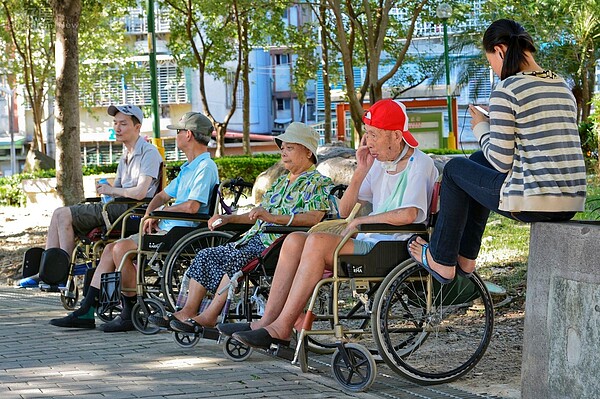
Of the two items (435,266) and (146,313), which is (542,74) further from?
(146,313)

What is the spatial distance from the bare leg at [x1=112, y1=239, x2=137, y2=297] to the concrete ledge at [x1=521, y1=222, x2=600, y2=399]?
3.70 metres

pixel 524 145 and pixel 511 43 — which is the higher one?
pixel 511 43

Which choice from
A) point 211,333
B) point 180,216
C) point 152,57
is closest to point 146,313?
point 180,216

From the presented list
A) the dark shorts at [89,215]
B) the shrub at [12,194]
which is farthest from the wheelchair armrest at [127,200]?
the shrub at [12,194]

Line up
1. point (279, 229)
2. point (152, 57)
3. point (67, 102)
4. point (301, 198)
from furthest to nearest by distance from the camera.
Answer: point (152, 57) → point (67, 102) → point (301, 198) → point (279, 229)

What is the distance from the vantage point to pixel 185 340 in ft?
25.1

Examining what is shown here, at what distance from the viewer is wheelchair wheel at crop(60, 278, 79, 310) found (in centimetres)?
945

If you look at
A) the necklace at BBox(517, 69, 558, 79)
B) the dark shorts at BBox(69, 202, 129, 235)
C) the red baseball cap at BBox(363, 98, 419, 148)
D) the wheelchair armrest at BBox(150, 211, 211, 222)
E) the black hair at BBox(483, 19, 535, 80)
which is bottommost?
the dark shorts at BBox(69, 202, 129, 235)

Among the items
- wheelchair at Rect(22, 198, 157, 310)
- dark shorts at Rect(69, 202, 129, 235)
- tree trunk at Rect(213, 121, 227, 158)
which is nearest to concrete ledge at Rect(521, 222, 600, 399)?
wheelchair at Rect(22, 198, 157, 310)

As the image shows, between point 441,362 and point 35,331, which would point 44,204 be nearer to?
point 35,331

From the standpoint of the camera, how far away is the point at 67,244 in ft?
31.1

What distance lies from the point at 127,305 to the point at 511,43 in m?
3.90

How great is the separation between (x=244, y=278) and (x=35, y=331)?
2211 millimetres

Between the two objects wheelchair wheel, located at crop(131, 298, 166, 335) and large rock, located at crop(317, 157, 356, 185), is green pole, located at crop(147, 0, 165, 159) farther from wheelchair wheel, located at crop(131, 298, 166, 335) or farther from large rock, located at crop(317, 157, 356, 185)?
wheelchair wheel, located at crop(131, 298, 166, 335)
